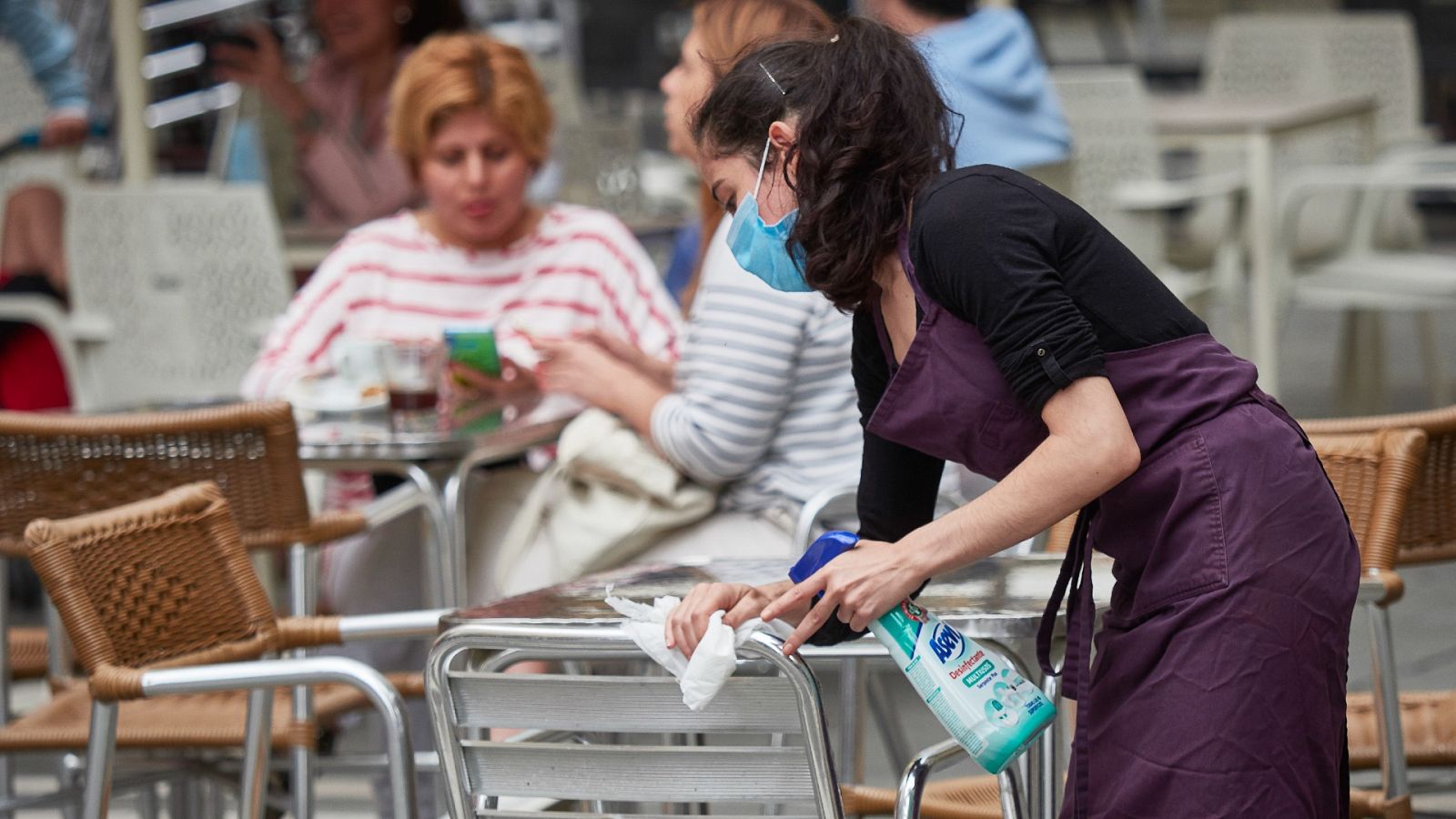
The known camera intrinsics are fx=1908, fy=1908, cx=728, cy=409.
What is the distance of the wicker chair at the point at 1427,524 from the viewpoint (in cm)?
231

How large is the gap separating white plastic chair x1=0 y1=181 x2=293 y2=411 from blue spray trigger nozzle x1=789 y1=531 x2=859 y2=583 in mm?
3307

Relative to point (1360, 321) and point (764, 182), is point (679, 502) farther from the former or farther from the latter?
point (1360, 321)

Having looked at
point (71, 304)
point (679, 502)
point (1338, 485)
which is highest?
point (1338, 485)

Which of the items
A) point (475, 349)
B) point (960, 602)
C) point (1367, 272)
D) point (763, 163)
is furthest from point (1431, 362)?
point (763, 163)

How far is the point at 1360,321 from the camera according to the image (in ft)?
19.3

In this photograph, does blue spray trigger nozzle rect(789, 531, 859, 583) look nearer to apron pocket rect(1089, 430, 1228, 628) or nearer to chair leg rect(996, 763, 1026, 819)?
apron pocket rect(1089, 430, 1228, 628)

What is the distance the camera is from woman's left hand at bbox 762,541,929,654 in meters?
1.55

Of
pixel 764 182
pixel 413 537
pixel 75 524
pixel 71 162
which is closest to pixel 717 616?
pixel 764 182

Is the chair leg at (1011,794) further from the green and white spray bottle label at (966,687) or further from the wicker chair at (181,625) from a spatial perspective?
the wicker chair at (181,625)

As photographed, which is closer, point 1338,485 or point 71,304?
point 1338,485

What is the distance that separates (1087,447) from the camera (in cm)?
151

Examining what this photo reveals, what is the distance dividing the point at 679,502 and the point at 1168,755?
1331 millimetres

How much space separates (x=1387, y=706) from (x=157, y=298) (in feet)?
11.3

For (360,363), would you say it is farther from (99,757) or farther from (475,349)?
(99,757)
